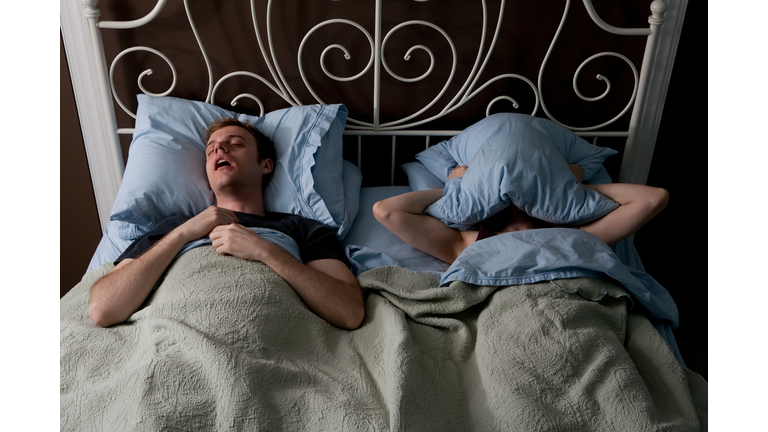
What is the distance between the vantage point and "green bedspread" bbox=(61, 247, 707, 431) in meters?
1.01

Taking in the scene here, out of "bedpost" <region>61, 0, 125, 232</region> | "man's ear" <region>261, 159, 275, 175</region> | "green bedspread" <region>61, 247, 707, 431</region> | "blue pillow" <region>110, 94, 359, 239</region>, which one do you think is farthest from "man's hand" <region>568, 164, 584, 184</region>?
"bedpost" <region>61, 0, 125, 232</region>

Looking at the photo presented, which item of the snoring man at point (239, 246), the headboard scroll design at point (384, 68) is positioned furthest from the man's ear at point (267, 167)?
the headboard scroll design at point (384, 68)

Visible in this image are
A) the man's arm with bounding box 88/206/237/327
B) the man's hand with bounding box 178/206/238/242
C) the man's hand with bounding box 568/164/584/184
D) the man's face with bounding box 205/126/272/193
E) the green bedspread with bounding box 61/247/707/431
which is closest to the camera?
the green bedspread with bounding box 61/247/707/431

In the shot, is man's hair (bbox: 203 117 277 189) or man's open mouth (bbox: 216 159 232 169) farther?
man's hair (bbox: 203 117 277 189)

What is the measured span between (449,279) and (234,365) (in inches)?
23.0

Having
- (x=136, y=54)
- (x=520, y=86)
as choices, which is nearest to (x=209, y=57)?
(x=136, y=54)

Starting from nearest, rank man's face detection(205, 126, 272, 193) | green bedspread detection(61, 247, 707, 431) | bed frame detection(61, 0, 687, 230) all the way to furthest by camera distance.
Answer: green bedspread detection(61, 247, 707, 431)
man's face detection(205, 126, 272, 193)
bed frame detection(61, 0, 687, 230)

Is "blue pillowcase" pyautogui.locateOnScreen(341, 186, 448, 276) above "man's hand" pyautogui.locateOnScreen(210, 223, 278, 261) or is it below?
below

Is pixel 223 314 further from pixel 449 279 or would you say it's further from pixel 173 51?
pixel 173 51

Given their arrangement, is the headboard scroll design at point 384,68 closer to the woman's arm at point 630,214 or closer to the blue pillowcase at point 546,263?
the woman's arm at point 630,214

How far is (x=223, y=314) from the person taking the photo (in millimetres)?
1151

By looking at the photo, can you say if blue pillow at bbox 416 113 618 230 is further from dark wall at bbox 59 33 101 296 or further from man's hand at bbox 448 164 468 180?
dark wall at bbox 59 33 101 296

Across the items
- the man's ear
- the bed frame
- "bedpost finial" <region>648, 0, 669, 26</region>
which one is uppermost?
"bedpost finial" <region>648, 0, 669, 26</region>

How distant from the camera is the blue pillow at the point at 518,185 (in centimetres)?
157
